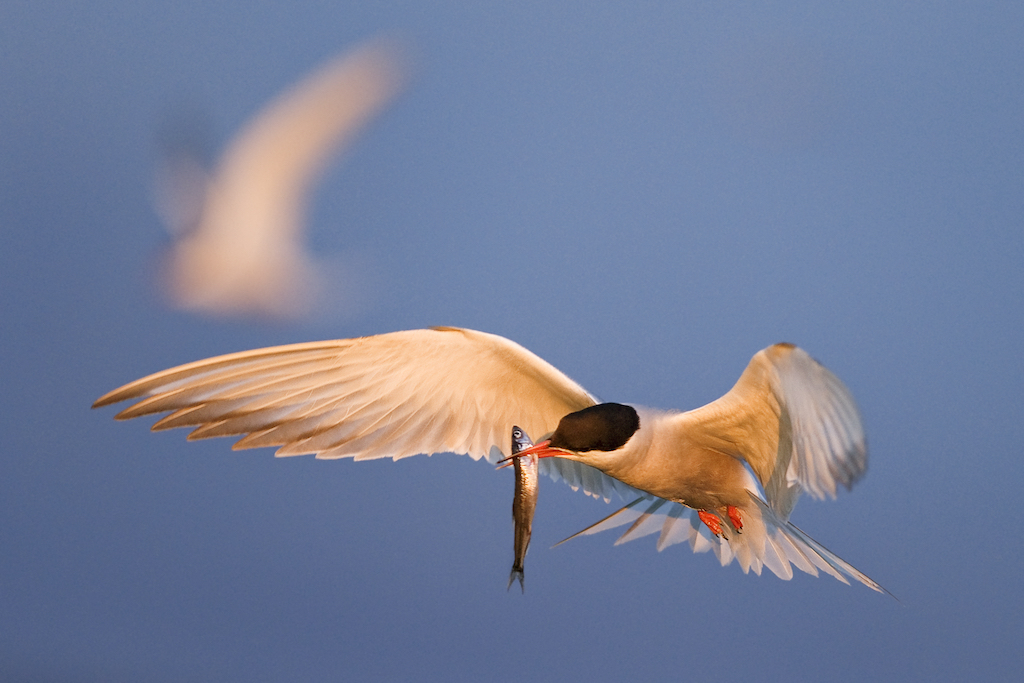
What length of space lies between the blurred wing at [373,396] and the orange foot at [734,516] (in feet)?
1.16

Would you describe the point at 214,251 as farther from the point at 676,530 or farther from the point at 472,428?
the point at 676,530

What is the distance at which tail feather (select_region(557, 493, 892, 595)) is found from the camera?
5.00 ft

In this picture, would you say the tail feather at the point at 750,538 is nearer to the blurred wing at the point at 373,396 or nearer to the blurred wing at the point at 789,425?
the blurred wing at the point at 789,425

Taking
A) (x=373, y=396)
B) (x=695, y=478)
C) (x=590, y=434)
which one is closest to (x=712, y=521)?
(x=695, y=478)

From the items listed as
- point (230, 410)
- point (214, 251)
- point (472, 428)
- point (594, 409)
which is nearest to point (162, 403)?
point (230, 410)

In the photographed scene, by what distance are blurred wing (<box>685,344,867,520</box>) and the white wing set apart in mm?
261

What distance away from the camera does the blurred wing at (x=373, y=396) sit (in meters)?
1.46

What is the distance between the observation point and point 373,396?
1595mm

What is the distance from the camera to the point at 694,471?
1510mm

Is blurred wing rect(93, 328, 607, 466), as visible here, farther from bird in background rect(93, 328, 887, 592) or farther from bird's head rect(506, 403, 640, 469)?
bird's head rect(506, 403, 640, 469)

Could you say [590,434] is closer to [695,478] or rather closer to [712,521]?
[695,478]

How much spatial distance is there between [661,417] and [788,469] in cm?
22

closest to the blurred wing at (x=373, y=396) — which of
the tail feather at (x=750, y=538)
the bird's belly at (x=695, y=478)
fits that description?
the bird's belly at (x=695, y=478)

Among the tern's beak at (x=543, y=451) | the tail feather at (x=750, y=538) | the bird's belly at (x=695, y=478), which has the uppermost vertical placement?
the tern's beak at (x=543, y=451)
